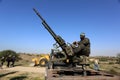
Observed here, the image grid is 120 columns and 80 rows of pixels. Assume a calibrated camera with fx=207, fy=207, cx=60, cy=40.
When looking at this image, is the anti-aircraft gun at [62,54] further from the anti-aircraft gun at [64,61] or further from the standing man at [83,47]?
the standing man at [83,47]

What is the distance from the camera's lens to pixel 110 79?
3768 mm

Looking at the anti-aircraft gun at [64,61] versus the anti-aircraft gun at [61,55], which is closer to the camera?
the anti-aircraft gun at [64,61]

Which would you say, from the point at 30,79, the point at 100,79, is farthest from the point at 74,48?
the point at 30,79

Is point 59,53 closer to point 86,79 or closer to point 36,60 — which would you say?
point 86,79

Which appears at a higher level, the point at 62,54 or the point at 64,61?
the point at 62,54

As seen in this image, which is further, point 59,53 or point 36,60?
point 36,60

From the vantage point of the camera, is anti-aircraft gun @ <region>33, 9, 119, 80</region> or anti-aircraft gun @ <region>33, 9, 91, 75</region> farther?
anti-aircraft gun @ <region>33, 9, 91, 75</region>

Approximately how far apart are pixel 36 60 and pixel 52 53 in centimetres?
2169

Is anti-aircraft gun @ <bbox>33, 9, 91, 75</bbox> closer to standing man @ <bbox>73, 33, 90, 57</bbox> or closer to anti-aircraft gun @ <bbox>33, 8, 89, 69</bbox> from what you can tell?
anti-aircraft gun @ <bbox>33, 8, 89, 69</bbox>

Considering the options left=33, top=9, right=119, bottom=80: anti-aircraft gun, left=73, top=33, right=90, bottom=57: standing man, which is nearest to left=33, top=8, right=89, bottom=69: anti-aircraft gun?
left=33, top=9, right=119, bottom=80: anti-aircraft gun

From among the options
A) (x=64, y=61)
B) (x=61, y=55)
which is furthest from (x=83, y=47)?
(x=61, y=55)

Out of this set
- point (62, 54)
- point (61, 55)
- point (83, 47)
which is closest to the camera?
point (83, 47)

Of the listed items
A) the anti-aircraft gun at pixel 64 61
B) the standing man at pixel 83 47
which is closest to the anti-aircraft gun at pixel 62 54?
the anti-aircraft gun at pixel 64 61

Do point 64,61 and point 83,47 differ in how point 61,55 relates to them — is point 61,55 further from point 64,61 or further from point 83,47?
point 83,47
